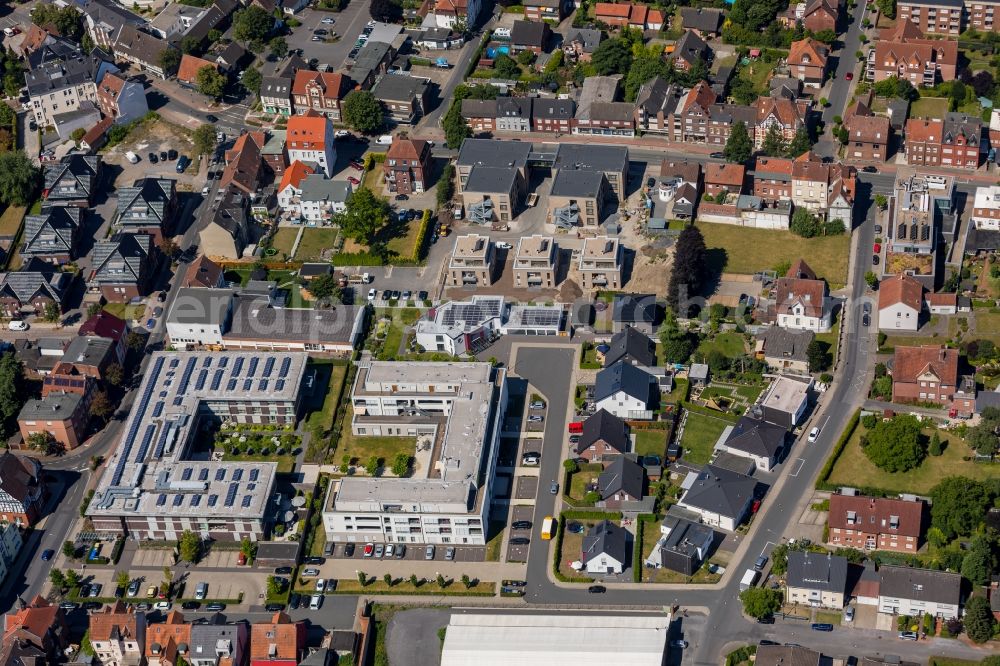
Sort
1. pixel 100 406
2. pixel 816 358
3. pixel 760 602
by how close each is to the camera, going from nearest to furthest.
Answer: pixel 760 602, pixel 816 358, pixel 100 406

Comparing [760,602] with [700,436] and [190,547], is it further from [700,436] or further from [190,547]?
[190,547]

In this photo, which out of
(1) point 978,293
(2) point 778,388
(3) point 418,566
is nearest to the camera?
(3) point 418,566

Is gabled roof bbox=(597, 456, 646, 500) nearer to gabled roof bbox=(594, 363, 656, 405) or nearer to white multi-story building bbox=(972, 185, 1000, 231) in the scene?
gabled roof bbox=(594, 363, 656, 405)

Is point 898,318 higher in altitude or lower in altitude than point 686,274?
higher

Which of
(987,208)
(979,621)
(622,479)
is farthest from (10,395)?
(987,208)

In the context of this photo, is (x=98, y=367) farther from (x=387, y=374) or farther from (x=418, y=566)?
(x=418, y=566)

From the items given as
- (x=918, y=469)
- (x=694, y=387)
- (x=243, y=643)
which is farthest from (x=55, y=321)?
(x=918, y=469)

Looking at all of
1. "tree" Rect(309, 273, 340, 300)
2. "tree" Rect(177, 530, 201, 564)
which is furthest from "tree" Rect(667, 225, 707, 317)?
"tree" Rect(177, 530, 201, 564)

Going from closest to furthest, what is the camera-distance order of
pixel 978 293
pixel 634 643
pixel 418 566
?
pixel 634 643, pixel 418 566, pixel 978 293
